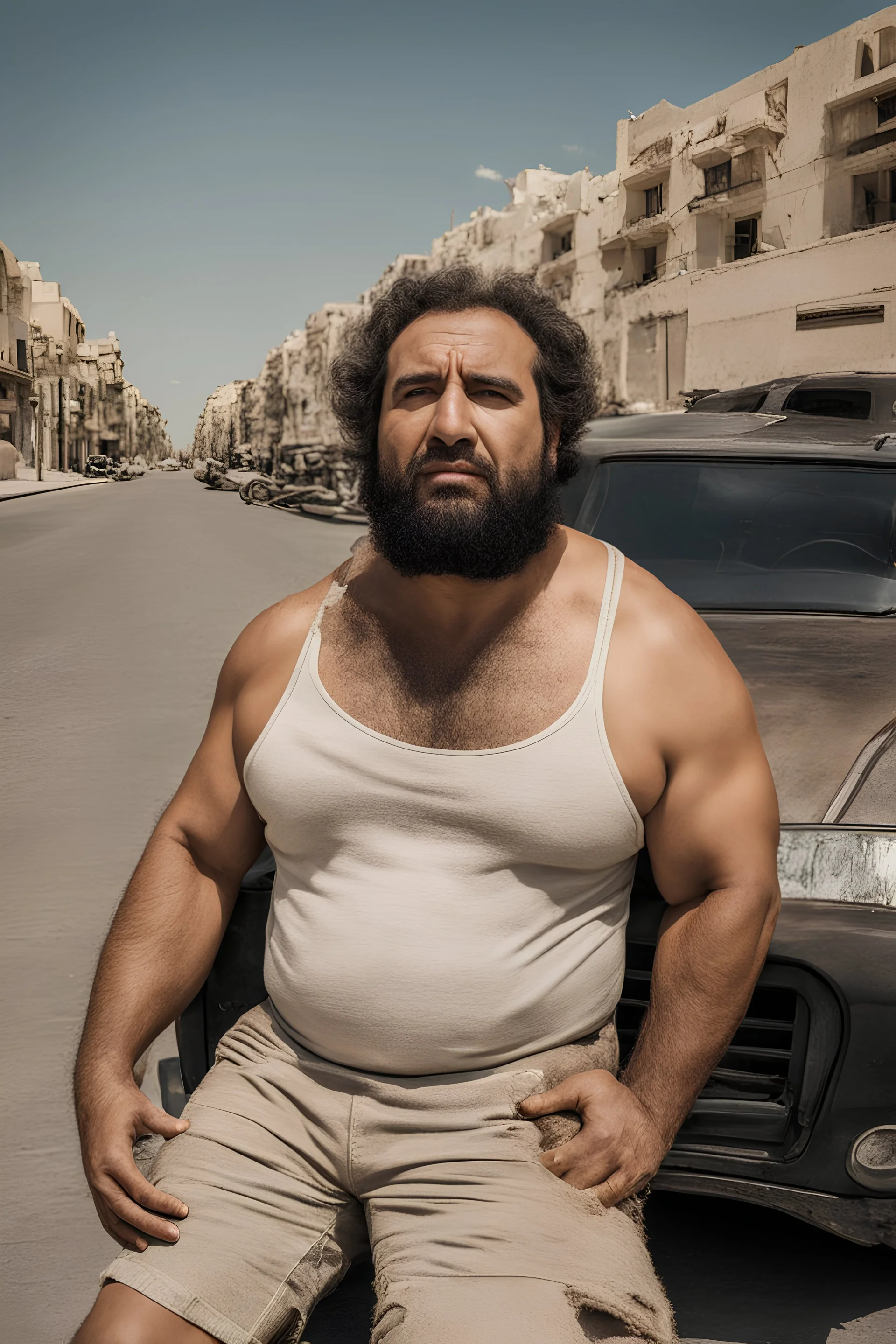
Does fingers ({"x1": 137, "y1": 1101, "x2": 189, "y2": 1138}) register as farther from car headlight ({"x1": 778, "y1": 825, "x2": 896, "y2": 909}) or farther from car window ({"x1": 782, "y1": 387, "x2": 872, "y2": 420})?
car window ({"x1": 782, "y1": 387, "x2": 872, "y2": 420})

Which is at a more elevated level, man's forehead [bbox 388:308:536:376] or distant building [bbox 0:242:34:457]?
distant building [bbox 0:242:34:457]

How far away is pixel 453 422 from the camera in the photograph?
5.65ft

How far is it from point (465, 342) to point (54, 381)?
7187 cm

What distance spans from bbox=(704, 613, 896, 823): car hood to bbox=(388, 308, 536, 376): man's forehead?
3.00 ft

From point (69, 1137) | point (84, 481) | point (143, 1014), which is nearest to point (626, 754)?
point (143, 1014)

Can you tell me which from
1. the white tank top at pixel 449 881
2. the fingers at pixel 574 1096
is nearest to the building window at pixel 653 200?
the white tank top at pixel 449 881

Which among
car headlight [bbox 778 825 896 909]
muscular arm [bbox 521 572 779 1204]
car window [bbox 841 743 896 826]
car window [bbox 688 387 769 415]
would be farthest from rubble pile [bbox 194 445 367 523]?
muscular arm [bbox 521 572 779 1204]

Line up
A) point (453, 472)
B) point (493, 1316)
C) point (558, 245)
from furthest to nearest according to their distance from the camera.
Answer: point (558, 245) < point (453, 472) < point (493, 1316)

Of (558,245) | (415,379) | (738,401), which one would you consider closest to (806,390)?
(738,401)

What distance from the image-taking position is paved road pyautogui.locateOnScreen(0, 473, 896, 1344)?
199cm

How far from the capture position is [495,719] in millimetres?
1670

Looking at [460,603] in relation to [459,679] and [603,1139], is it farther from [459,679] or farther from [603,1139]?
[603,1139]

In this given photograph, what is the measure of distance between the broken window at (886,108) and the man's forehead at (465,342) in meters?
34.9

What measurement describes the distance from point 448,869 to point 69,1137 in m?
1.45
